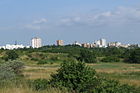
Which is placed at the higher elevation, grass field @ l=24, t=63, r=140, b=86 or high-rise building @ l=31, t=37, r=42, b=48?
high-rise building @ l=31, t=37, r=42, b=48

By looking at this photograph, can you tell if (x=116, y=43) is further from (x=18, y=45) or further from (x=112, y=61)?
(x=112, y=61)

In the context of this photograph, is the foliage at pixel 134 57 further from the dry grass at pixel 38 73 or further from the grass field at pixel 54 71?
the dry grass at pixel 38 73

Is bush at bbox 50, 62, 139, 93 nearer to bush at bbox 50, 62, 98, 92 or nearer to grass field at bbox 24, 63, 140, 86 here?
bush at bbox 50, 62, 98, 92

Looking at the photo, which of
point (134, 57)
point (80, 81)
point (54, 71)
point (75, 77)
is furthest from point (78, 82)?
point (134, 57)

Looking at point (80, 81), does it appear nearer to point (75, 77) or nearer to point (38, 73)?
point (75, 77)

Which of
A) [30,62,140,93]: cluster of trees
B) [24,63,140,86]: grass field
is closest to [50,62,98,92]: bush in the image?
[30,62,140,93]: cluster of trees

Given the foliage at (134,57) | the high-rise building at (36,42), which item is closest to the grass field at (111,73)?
the foliage at (134,57)

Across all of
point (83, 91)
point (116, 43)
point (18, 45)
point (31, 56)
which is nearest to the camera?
point (83, 91)

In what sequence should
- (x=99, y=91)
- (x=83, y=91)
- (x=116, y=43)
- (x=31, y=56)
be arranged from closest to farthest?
(x=99, y=91) < (x=83, y=91) < (x=31, y=56) < (x=116, y=43)

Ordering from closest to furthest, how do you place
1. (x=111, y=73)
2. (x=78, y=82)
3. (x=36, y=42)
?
(x=78, y=82)
(x=111, y=73)
(x=36, y=42)

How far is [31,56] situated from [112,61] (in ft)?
67.8

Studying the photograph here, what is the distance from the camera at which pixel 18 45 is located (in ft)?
513

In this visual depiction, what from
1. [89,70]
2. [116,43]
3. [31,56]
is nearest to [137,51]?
[31,56]

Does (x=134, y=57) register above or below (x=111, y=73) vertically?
above
